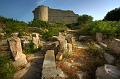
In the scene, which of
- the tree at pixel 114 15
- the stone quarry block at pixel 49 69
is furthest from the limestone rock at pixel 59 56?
the tree at pixel 114 15

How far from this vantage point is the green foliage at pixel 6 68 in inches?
233

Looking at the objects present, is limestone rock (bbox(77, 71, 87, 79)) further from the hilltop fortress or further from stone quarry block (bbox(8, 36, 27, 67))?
the hilltop fortress

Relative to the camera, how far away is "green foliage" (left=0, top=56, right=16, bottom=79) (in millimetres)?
5921

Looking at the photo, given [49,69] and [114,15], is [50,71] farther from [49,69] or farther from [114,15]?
[114,15]

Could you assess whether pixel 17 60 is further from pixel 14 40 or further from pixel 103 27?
pixel 103 27

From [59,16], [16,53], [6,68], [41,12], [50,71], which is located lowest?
[6,68]

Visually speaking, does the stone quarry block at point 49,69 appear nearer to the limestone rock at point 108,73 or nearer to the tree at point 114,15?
the limestone rock at point 108,73

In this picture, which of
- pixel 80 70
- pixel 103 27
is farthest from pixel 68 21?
pixel 80 70

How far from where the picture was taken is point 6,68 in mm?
6168

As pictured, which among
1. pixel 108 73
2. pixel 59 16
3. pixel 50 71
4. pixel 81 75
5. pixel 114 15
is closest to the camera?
pixel 50 71

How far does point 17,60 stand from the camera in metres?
6.97

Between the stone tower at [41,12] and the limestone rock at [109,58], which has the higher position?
the stone tower at [41,12]

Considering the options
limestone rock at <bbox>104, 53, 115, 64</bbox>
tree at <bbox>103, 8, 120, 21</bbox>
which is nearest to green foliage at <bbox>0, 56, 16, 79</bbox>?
limestone rock at <bbox>104, 53, 115, 64</bbox>

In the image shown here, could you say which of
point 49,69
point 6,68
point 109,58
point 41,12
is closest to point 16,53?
point 6,68
